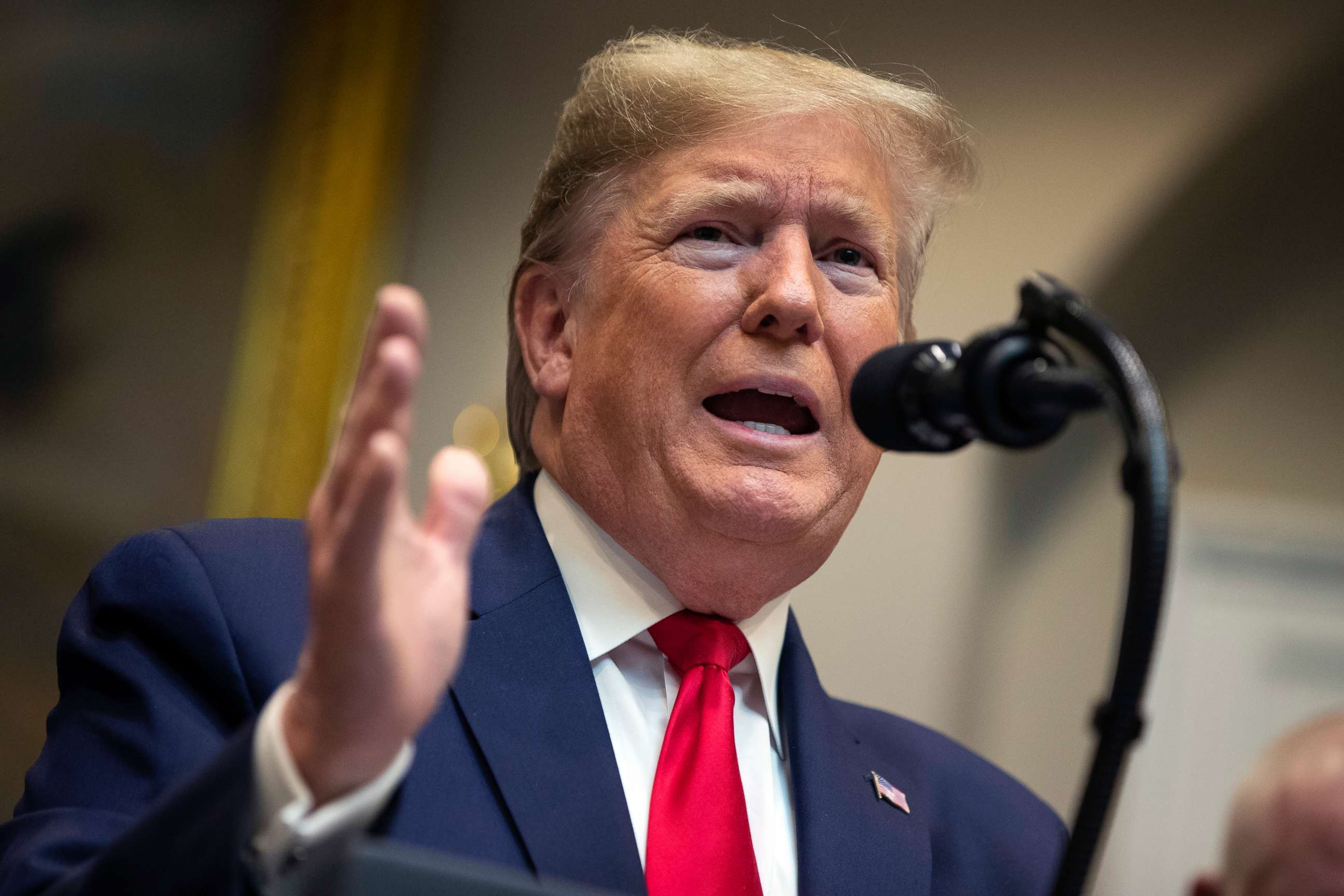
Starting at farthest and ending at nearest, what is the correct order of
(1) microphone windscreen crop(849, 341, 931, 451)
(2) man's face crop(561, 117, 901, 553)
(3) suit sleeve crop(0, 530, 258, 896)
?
(2) man's face crop(561, 117, 901, 553)
(3) suit sleeve crop(0, 530, 258, 896)
(1) microphone windscreen crop(849, 341, 931, 451)

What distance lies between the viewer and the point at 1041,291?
0.95m

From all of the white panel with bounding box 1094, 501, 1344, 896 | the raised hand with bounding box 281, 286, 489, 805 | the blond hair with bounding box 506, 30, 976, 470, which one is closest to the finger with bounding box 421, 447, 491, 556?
the raised hand with bounding box 281, 286, 489, 805

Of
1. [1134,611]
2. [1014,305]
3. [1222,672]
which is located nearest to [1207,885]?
[1134,611]

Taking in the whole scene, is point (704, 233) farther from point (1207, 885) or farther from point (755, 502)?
point (1207, 885)

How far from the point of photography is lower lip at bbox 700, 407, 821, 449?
1.59 meters

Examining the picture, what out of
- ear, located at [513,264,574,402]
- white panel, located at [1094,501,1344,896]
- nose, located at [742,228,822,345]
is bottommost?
white panel, located at [1094,501,1344,896]

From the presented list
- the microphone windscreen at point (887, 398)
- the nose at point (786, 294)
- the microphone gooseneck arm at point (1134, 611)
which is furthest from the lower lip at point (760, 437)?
the microphone gooseneck arm at point (1134, 611)

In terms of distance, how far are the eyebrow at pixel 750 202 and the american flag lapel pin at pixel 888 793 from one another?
0.72 meters

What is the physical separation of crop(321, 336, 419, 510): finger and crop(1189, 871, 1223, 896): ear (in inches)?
25.0

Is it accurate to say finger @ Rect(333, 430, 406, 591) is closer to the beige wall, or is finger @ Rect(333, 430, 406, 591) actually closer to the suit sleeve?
the suit sleeve

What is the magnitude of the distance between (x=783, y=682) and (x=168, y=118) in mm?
2457

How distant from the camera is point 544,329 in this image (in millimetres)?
1870

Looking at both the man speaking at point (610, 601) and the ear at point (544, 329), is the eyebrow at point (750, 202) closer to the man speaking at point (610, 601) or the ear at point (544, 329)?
the man speaking at point (610, 601)

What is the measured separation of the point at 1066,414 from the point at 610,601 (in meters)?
0.79
